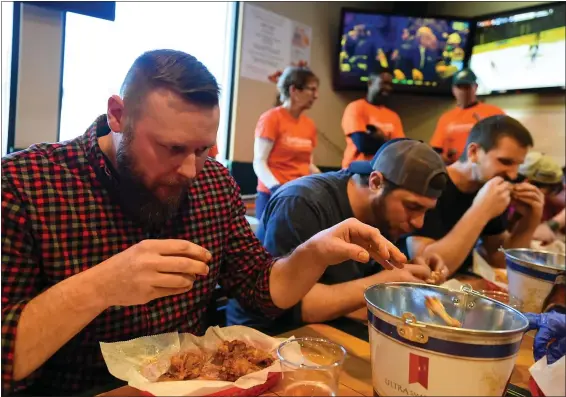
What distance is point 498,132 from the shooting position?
1.80 meters

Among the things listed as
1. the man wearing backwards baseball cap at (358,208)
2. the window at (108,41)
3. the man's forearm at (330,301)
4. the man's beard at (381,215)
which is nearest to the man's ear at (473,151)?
the man wearing backwards baseball cap at (358,208)

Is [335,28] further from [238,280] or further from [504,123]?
[238,280]

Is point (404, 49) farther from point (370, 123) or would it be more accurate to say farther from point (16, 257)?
point (16, 257)

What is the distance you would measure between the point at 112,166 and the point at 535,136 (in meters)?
3.36

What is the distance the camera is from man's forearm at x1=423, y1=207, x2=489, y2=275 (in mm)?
1590

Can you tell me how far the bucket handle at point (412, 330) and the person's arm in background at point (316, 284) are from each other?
1.62ft

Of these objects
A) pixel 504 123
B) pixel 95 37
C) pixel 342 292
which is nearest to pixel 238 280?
pixel 342 292

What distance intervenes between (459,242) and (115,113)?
48.0 inches

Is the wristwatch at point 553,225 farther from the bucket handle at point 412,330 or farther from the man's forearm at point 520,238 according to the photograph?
the bucket handle at point 412,330

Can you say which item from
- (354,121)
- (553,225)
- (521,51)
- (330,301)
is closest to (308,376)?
(330,301)

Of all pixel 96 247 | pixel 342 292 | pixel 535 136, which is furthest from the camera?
pixel 535 136

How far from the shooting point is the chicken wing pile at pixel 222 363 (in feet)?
2.39

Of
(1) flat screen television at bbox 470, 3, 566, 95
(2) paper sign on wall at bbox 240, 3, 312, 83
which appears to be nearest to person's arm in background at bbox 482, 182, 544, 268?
(1) flat screen television at bbox 470, 3, 566, 95

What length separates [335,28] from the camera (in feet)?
12.8
